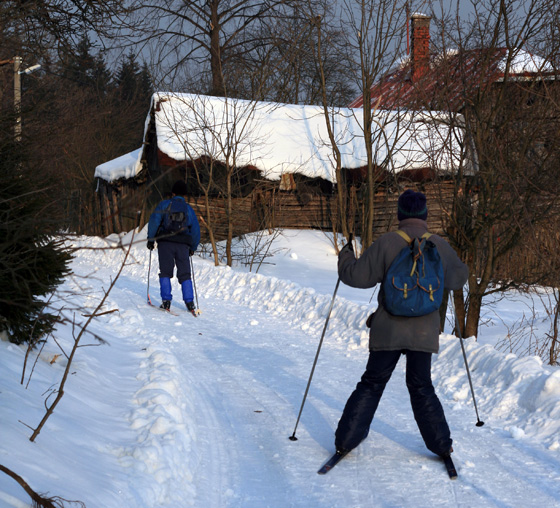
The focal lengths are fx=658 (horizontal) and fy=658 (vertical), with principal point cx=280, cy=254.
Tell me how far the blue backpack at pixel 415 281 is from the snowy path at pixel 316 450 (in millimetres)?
1134

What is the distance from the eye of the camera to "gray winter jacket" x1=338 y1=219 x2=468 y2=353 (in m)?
4.56

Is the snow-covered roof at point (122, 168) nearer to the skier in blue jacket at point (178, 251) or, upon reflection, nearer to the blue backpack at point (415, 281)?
the skier in blue jacket at point (178, 251)

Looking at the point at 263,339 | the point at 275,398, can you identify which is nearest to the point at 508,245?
the point at 263,339

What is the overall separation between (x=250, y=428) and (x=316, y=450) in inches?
27.7

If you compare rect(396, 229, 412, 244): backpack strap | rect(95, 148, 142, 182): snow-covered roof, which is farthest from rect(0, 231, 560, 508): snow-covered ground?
rect(95, 148, 142, 182): snow-covered roof

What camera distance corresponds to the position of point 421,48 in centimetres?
1233

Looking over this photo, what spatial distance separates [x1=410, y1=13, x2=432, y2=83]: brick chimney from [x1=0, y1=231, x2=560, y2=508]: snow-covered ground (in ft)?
15.0

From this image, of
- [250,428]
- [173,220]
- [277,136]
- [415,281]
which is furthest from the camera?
[277,136]

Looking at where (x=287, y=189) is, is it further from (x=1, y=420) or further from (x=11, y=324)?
(x=1, y=420)

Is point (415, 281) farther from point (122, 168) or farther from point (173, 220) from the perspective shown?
point (122, 168)

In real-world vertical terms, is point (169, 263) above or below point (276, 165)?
below

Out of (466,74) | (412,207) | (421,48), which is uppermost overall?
(421,48)

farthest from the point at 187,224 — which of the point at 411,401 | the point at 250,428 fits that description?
the point at 411,401

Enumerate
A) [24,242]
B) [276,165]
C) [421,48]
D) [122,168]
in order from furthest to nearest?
[122,168] → [276,165] → [421,48] → [24,242]
